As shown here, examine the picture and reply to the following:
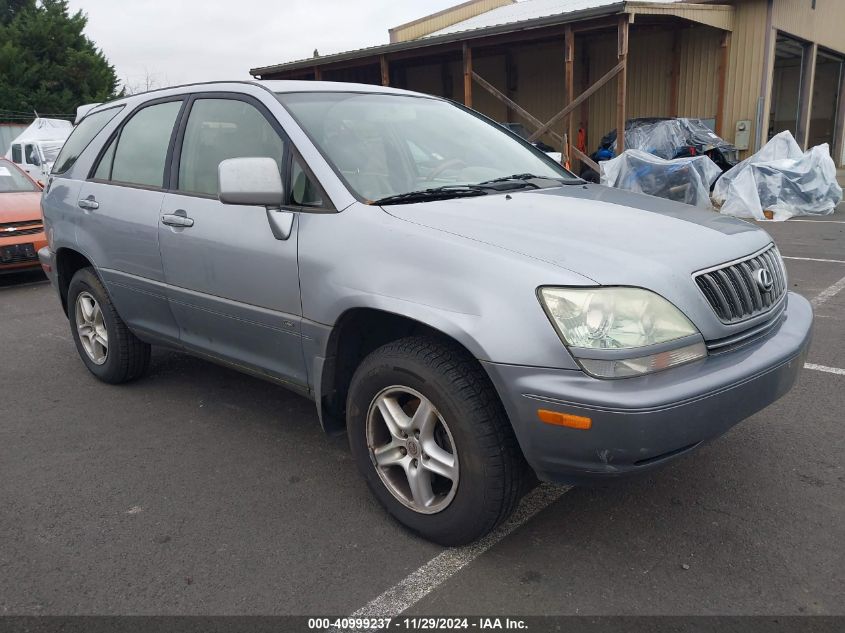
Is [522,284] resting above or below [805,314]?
above

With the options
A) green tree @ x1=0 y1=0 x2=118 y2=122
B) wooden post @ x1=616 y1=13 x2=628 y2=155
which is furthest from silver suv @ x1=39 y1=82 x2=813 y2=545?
green tree @ x1=0 y1=0 x2=118 y2=122

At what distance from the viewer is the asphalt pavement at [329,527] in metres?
2.37

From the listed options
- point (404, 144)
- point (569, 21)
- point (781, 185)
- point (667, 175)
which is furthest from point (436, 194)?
point (569, 21)

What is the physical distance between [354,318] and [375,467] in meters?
0.59

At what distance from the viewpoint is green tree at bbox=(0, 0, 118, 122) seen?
3347 cm

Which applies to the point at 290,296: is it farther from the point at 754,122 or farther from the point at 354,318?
the point at 754,122

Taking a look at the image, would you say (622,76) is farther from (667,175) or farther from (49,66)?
(49,66)

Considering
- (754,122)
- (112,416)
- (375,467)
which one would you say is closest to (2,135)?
(754,122)

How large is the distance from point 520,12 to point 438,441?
67.0 feet

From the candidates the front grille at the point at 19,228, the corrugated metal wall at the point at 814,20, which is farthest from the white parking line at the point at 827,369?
the corrugated metal wall at the point at 814,20

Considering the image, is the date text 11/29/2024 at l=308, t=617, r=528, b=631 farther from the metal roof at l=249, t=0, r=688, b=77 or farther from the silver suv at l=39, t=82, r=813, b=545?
the metal roof at l=249, t=0, r=688, b=77

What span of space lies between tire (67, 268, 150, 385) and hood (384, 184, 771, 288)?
2.34 meters

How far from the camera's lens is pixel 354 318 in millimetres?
2801

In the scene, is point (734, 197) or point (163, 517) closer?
point (163, 517)
